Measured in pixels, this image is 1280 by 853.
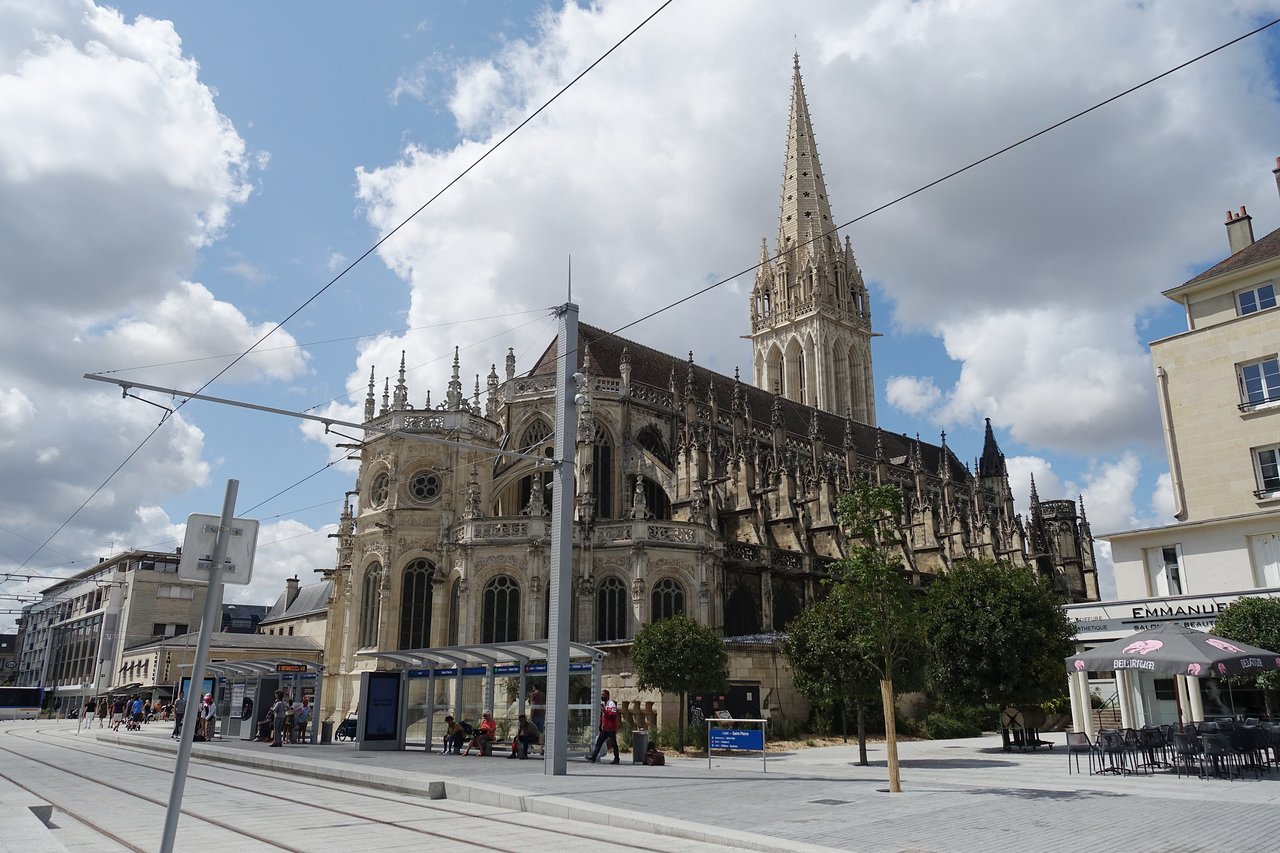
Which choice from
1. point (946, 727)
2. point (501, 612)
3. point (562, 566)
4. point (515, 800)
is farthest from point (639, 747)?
point (501, 612)

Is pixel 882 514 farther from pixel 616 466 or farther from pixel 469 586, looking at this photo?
pixel 616 466

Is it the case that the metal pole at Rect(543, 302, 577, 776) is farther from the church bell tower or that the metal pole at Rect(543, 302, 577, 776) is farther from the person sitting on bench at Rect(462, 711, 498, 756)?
the church bell tower

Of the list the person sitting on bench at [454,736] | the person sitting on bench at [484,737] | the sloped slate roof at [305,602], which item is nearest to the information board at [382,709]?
the person sitting on bench at [454,736]

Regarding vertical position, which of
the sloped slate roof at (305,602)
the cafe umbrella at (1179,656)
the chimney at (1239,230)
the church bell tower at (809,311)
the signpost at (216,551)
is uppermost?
the church bell tower at (809,311)

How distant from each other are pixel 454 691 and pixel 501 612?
9.52 meters

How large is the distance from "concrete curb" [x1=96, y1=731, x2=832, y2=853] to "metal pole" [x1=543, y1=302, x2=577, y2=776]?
227cm

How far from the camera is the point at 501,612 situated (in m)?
33.9

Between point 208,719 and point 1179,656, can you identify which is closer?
point 1179,656

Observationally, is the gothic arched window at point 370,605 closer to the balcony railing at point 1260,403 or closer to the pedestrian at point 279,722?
the pedestrian at point 279,722

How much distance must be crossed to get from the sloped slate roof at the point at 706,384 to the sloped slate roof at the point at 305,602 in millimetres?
29009

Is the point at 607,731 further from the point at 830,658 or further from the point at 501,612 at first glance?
the point at 501,612

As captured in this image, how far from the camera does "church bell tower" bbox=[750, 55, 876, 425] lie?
78.6 meters

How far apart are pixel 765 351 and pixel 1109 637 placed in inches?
2317

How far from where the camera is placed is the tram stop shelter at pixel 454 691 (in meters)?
21.0
